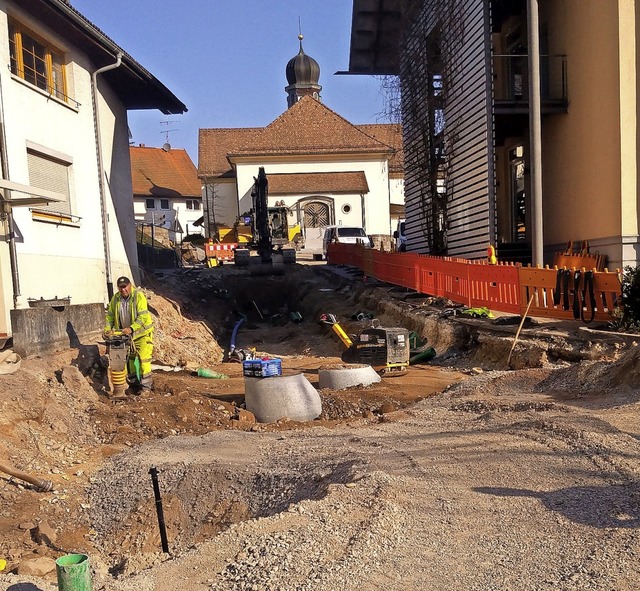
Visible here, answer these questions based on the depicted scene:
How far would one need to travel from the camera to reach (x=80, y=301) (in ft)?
40.0

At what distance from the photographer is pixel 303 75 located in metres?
59.4

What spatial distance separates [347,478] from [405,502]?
0.74m

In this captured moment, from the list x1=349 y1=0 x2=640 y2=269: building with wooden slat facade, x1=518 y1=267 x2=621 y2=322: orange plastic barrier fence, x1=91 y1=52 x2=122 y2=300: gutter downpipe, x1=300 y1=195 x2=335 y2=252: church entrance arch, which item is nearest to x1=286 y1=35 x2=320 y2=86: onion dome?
x1=300 y1=195 x2=335 y2=252: church entrance arch

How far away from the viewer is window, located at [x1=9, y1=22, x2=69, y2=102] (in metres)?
10.8

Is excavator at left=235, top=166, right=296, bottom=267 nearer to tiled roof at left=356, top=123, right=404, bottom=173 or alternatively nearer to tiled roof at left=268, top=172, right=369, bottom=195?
tiled roof at left=268, top=172, right=369, bottom=195

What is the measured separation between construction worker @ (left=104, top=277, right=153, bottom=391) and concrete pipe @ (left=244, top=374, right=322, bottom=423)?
73.1 inches

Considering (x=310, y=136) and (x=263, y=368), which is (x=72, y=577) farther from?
(x=310, y=136)

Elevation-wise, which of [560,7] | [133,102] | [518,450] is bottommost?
[518,450]

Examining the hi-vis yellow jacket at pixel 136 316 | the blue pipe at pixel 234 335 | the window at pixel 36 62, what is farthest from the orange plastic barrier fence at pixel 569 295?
the window at pixel 36 62

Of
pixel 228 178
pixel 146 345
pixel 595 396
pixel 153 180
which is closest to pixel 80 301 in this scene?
pixel 146 345

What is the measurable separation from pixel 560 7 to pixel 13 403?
15208 mm

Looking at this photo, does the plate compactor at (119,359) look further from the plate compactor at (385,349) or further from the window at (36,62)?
the window at (36,62)

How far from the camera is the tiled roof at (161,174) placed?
5759cm

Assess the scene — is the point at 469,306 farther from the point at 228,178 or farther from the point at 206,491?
the point at 228,178
